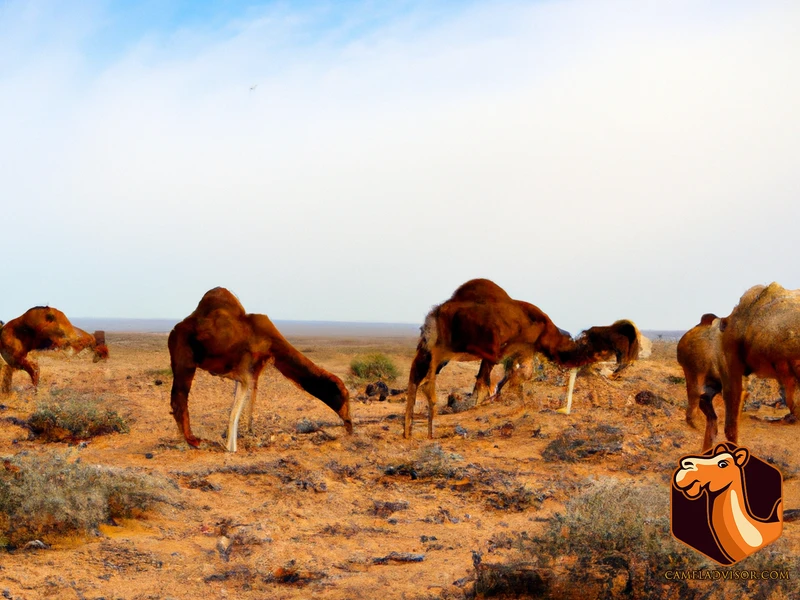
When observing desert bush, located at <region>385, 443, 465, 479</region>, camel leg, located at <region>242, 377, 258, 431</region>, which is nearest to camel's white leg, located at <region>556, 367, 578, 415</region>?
desert bush, located at <region>385, 443, 465, 479</region>

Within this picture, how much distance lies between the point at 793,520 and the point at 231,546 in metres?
5.50

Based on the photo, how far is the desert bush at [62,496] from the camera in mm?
7492

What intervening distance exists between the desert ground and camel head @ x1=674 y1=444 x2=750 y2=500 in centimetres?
47

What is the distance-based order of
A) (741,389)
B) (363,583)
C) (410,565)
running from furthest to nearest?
(741,389), (410,565), (363,583)

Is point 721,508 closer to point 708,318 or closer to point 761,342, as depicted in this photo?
point 761,342

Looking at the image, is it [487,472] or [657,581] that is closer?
[657,581]

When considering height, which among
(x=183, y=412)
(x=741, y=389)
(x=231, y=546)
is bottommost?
(x=231, y=546)

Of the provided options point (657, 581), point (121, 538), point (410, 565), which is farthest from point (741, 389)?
point (121, 538)

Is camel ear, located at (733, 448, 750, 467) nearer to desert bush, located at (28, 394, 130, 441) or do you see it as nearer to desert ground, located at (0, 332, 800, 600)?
desert ground, located at (0, 332, 800, 600)

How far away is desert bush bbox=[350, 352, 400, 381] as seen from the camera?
2638cm

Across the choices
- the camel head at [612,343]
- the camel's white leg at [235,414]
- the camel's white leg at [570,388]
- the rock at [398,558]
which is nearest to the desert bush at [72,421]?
the camel's white leg at [235,414]

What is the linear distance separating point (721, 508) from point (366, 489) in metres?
5.23

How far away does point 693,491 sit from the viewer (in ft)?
19.1

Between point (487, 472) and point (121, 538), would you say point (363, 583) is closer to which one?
point (121, 538)
